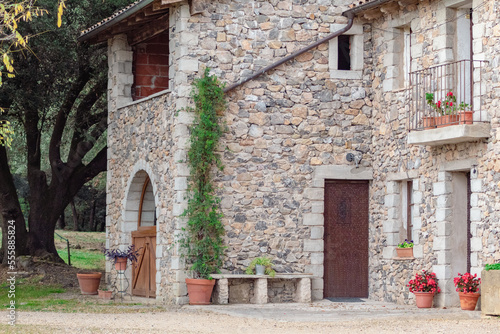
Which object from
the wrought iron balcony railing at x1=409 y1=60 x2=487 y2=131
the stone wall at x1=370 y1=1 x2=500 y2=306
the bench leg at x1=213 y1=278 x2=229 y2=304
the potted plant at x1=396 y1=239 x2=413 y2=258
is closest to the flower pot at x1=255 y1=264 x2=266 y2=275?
the bench leg at x1=213 y1=278 x2=229 y2=304

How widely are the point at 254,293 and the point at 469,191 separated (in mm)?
3893

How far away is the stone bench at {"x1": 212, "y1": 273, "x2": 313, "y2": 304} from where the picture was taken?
14.0 m

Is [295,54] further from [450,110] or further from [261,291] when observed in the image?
[261,291]

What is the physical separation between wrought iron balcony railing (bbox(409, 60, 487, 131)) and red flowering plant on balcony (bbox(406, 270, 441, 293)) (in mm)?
2258

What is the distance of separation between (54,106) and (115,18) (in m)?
4.86

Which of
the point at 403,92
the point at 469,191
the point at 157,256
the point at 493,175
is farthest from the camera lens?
the point at 157,256

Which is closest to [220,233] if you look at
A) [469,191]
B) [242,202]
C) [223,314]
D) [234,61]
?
[242,202]

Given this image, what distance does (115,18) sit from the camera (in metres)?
15.7

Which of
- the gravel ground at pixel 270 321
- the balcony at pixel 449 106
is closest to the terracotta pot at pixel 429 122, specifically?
the balcony at pixel 449 106

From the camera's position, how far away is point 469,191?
13047mm

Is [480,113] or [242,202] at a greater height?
[480,113]

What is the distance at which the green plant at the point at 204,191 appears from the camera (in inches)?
559

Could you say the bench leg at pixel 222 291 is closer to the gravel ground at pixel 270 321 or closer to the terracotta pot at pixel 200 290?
the terracotta pot at pixel 200 290

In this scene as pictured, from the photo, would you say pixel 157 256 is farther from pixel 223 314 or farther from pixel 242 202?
pixel 223 314
